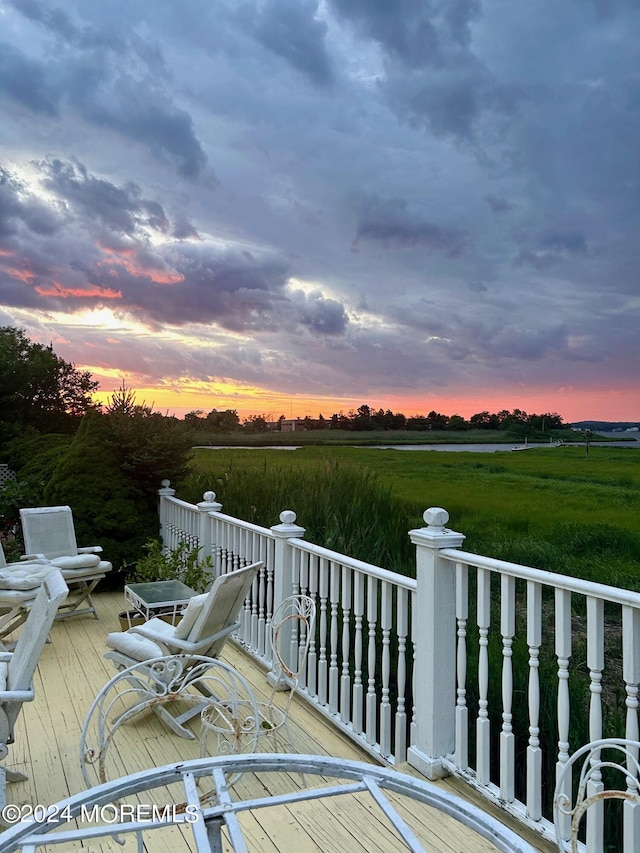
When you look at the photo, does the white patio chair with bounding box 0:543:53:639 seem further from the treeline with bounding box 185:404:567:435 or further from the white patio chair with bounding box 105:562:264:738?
the treeline with bounding box 185:404:567:435

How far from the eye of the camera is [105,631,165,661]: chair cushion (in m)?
3.42

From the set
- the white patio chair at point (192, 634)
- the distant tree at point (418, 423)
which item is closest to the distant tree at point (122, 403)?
the distant tree at point (418, 423)

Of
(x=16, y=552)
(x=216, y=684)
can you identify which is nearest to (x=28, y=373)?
(x=16, y=552)

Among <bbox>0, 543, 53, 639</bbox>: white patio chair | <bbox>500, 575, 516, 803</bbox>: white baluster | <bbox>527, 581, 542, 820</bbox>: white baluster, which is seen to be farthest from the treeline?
<bbox>527, 581, 542, 820</bbox>: white baluster

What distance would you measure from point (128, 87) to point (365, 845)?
892 centimetres

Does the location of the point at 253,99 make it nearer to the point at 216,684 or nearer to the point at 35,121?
the point at 35,121

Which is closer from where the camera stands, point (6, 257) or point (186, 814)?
point (186, 814)

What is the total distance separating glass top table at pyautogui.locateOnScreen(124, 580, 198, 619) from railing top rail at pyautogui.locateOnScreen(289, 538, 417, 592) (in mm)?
1408

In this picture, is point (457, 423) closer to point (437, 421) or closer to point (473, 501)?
point (437, 421)

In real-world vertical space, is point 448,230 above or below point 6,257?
above

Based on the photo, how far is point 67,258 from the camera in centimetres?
931

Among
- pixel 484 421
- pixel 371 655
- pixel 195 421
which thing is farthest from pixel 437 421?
pixel 371 655

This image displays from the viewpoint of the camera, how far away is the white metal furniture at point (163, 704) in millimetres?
2072

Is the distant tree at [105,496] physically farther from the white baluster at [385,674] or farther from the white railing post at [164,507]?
the white baluster at [385,674]
